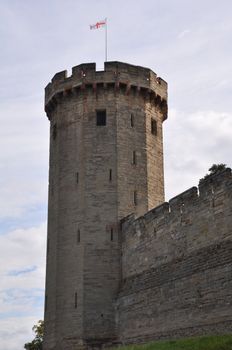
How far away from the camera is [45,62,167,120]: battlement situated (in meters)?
25.2

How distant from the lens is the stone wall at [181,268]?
16.8 m

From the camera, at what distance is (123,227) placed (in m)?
23.3

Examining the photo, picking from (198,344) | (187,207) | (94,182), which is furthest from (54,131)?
(198,344)

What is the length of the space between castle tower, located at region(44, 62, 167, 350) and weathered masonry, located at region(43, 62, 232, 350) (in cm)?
4

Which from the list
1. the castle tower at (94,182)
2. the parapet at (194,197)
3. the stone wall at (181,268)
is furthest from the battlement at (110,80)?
the parapet at (194,197)

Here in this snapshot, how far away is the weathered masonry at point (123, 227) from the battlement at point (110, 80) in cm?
4

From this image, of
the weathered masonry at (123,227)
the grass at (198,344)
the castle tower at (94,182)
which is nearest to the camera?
the grass at (198,344)

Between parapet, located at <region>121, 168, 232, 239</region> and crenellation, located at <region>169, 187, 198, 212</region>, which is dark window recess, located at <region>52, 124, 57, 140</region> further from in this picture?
crenellation, located at <region>169, 187, 198, 212</region>

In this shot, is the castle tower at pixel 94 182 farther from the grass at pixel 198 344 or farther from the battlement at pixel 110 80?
the grass at pixel 198 344

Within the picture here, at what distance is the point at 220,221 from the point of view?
1730 centimetres

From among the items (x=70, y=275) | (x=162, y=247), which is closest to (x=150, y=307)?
(x=162, y=247)

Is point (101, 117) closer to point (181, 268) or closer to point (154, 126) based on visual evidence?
point (154, 126)

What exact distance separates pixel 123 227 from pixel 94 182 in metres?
2.17

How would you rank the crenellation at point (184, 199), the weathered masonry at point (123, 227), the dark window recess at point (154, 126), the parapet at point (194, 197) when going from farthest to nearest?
the dark window recess at point (154, 126) → the crenellation at point (184, 199) → the weathered masonry at point (123, 227) → the parapet at point (194, 197)
